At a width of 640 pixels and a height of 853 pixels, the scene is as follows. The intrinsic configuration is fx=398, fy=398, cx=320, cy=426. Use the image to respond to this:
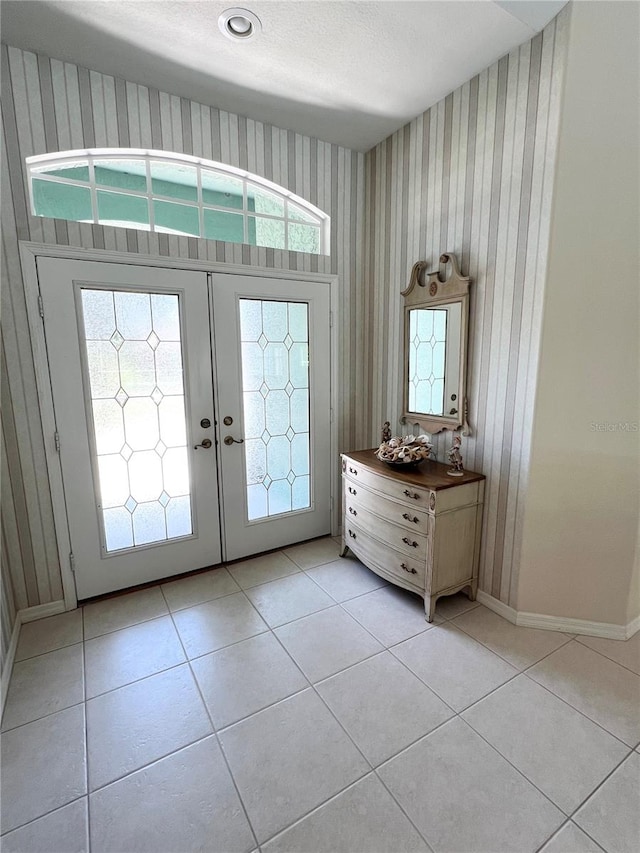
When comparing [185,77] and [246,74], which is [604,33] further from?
[185,77]

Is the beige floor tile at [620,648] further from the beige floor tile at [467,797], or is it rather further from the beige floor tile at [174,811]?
the beige floor tile at [174,811]

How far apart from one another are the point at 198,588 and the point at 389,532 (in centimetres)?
133

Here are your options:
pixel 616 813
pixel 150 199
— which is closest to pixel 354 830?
pixel 616 813

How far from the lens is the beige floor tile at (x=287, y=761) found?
4.47ft

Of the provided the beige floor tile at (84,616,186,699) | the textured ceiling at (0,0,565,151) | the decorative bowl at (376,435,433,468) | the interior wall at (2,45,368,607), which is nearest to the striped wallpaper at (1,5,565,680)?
the interior wall at (2,45,368,607)

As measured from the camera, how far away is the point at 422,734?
5.30 feet

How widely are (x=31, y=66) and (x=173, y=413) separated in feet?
6.24

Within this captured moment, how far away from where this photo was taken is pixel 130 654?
2.08 metres

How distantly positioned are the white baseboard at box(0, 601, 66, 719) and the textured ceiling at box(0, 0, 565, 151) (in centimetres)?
299

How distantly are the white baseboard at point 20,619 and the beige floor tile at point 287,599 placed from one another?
1.15 meters

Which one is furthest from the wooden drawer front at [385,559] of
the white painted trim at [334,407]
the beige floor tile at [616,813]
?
the beige floor tile at [616,813]

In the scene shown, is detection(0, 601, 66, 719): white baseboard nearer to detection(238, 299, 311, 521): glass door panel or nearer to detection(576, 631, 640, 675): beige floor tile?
detection(238, 299, 311, 521): glass door panel

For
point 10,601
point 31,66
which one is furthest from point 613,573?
point 31,66

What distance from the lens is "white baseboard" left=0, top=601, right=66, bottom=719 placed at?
187 cm
